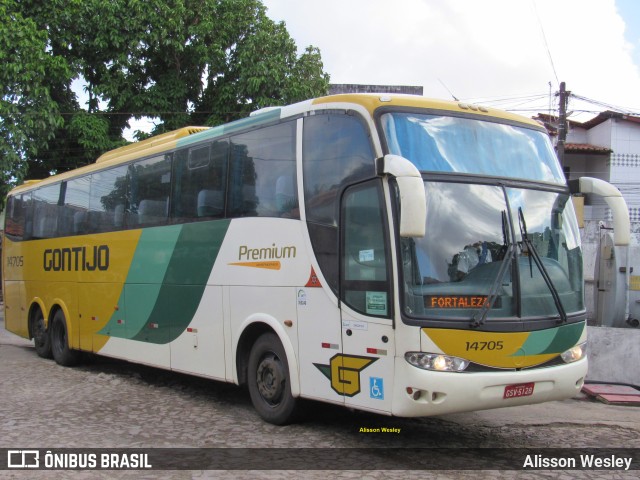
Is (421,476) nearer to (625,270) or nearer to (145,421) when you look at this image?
(145,421)

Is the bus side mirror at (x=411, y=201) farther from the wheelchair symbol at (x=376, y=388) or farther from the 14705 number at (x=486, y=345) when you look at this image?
the wheelchair symbol at (x=376, y=388)

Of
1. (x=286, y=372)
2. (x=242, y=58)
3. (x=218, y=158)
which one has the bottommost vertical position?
(x=286, y=372)

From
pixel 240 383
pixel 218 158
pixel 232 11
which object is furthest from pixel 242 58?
pixel 240 383

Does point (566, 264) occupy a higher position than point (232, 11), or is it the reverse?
point (232, 11)

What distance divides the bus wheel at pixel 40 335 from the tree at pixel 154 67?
5268mm

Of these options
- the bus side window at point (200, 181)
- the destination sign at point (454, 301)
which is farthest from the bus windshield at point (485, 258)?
the bus side window at point (200, 181)

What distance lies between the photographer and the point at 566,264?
21.0 feet

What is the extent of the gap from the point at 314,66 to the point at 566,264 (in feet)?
46.2

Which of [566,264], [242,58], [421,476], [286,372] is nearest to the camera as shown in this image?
[421,476]

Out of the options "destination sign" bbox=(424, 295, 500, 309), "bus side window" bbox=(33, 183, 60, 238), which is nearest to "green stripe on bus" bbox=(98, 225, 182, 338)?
"bus side window" bbox=(33, 183, 60, 238)

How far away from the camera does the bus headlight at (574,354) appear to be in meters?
6.21

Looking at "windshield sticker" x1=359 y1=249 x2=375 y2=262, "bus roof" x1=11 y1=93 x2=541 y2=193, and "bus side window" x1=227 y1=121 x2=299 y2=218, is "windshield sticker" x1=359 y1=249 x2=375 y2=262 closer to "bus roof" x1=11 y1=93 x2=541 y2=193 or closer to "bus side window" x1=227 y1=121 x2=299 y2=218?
"bus side window" x1=227 y1=121 x2=299 y2=218

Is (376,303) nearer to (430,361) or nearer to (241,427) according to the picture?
(430,361)

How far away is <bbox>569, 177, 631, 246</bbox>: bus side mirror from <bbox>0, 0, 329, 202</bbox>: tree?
12194mm
